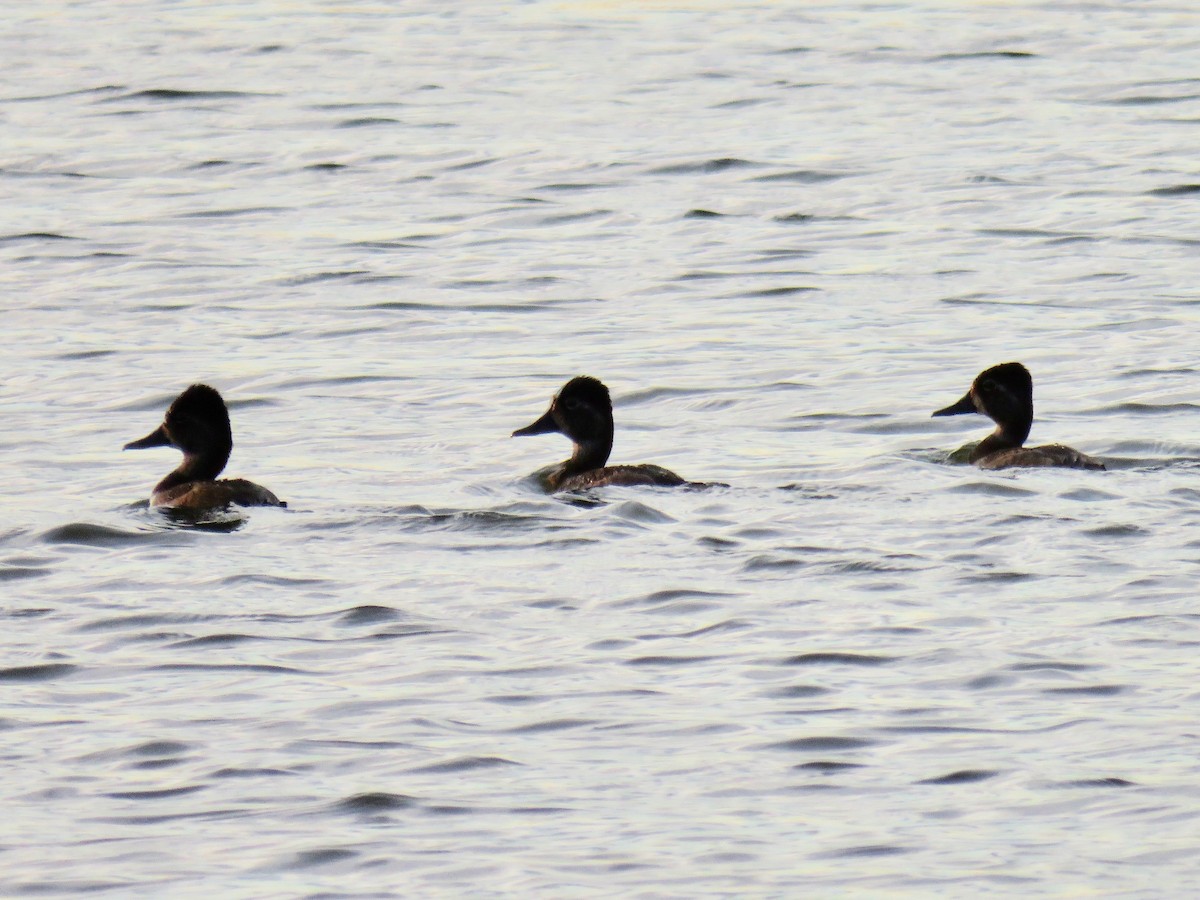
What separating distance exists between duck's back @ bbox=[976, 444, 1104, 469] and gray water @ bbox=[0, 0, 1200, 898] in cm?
15

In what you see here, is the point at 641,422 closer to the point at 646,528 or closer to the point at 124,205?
the point at 646,528

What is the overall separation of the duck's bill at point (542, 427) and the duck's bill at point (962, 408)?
239cm

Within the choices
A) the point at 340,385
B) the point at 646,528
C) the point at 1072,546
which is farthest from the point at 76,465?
the point at 1072,546

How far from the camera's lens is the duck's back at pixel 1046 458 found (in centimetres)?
1438

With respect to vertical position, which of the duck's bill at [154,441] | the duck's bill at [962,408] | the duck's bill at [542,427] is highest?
the duck's bill at [154,441]

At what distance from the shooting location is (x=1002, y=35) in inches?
1399

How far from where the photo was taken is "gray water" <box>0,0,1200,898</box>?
870 centimetres

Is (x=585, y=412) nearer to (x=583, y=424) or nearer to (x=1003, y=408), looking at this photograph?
(x=583, y=424)

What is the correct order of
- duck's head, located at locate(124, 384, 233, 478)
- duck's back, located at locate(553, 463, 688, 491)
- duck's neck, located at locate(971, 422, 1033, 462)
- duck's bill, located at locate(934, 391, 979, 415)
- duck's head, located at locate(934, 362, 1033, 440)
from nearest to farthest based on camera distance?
duck's back, located at locate(553, 463, 688, 491), duck's head, located at locate(124, 384, 233, 478), duck's neck, located at locate(971, 422, 1033, 462), duck's head, located at locate(934, 362, 1033, 440), duck's bill, located at locate(934, 391, 979, 415)

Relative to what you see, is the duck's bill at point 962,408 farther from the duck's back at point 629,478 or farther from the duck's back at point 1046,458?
the duck's back at point 629,478

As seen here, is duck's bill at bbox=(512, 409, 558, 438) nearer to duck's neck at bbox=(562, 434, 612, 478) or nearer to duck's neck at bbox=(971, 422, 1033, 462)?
duck's neck at bbox=(562, 434, 612, 478)

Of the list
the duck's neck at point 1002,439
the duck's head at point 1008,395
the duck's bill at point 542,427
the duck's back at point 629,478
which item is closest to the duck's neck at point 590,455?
the duck's bill at point 542,427

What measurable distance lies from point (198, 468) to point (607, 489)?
7.72 feet

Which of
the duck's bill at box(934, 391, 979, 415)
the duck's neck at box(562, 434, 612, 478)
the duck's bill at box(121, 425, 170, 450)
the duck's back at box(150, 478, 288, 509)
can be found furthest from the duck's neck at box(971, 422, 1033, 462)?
the duck's bill at box(121, 425, 170, 450)
